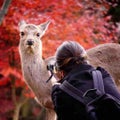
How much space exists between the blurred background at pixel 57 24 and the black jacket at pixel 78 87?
600cm

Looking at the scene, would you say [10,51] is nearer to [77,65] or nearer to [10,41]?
[10,41]

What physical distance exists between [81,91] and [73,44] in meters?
0.47

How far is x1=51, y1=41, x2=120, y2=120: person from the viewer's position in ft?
13.1

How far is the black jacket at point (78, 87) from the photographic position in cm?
398

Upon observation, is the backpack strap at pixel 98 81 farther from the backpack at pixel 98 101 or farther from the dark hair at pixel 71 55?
the dark hair at pixel 71 55

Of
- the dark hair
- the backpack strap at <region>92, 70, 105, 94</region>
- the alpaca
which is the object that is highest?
the dark hair

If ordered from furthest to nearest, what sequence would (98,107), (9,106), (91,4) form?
(9,106) → (91,4) → (98,107)

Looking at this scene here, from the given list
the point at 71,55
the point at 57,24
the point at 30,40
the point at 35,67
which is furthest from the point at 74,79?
the point at 57,24

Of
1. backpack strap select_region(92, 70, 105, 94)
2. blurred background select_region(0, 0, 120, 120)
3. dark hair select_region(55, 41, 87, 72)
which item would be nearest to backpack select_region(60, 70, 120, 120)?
backpack strap select_region(92, 70, 105, 94)

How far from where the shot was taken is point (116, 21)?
45.6 ft

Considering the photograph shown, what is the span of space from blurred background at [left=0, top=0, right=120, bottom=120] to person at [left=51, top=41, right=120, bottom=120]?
234 inches

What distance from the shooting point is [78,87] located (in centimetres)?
400

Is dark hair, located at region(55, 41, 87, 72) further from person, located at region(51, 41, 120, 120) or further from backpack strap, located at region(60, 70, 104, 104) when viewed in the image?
backpack strap, located at region(60, 70, 104, 104)

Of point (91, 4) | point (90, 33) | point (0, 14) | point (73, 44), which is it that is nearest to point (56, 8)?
point (90, 33)
